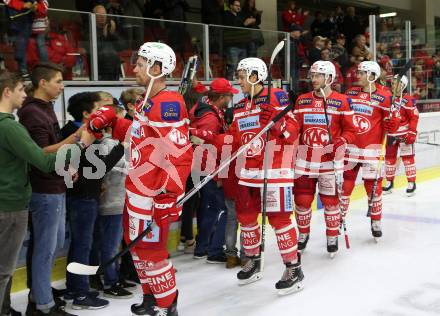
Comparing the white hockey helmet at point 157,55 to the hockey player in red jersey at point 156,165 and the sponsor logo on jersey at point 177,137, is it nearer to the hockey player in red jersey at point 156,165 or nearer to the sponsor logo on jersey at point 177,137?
the hockey player in red jersey at point 156,165

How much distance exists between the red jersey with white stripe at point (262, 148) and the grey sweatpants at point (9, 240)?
149 centimetres

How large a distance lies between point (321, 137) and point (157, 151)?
1709 millimetres

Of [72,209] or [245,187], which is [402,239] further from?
[72,209]

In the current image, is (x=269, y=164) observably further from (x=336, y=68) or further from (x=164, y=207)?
(x=336, y=68)

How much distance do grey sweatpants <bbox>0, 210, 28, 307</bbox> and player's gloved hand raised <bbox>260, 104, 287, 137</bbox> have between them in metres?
1.55

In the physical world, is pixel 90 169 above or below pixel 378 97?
below

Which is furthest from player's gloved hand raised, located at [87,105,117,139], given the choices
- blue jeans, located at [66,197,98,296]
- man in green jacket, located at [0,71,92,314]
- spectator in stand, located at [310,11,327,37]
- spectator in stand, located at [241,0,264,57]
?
spectator in stand, located at [310,11,327,37]

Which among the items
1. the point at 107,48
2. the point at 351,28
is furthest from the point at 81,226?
the point at 351,28

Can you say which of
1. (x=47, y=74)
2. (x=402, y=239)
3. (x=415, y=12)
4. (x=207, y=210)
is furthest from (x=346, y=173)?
(x=415, y=12)

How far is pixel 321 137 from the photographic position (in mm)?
4062

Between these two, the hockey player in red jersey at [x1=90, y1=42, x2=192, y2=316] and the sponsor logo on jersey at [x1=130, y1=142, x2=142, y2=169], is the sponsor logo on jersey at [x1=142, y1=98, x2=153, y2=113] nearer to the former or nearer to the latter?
the hockey player in red jersey at [x1=90, y1=42, x2=192, y2=316]

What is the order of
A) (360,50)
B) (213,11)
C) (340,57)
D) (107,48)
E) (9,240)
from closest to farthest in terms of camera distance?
(9,240) → (107,48) → (213,11) → (340,57) → (360,50)

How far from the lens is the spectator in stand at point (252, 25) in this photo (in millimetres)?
6742

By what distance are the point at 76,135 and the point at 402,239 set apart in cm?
323
